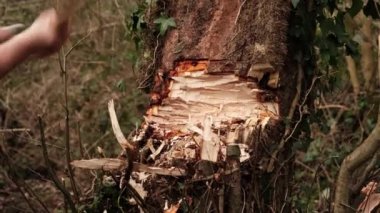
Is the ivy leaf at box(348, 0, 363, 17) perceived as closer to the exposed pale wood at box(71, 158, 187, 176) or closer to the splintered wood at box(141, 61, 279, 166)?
the splintered wood at box(141, 61, 279, 166)

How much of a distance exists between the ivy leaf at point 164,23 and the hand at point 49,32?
1.23 meters

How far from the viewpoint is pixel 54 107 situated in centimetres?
828

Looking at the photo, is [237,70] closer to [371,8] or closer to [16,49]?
[371,8]

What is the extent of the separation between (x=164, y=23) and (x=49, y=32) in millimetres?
1280

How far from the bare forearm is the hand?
21 mm

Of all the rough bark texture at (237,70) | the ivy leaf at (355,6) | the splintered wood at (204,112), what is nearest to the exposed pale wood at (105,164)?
the splintered wood at (204,112)

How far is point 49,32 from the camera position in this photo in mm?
2549

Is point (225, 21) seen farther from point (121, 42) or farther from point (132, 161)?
point (121, 42)

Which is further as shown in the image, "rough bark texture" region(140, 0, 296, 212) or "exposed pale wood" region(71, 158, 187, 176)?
"rough bark texture" region(140, 0, 296, 212)

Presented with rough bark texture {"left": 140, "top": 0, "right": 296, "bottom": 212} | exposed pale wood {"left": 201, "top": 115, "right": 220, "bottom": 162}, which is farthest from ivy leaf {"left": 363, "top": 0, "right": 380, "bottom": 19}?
exposed pale wood {"left": 201, "top": 115, "right": 220, "bottom": 162}

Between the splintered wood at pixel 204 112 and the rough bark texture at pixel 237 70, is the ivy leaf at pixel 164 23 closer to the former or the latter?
the rough bark texture at pixel 237 70

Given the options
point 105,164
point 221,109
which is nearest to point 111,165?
point 105,164

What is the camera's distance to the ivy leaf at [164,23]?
374 centimetres

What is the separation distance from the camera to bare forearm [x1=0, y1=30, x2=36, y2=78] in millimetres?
2572
